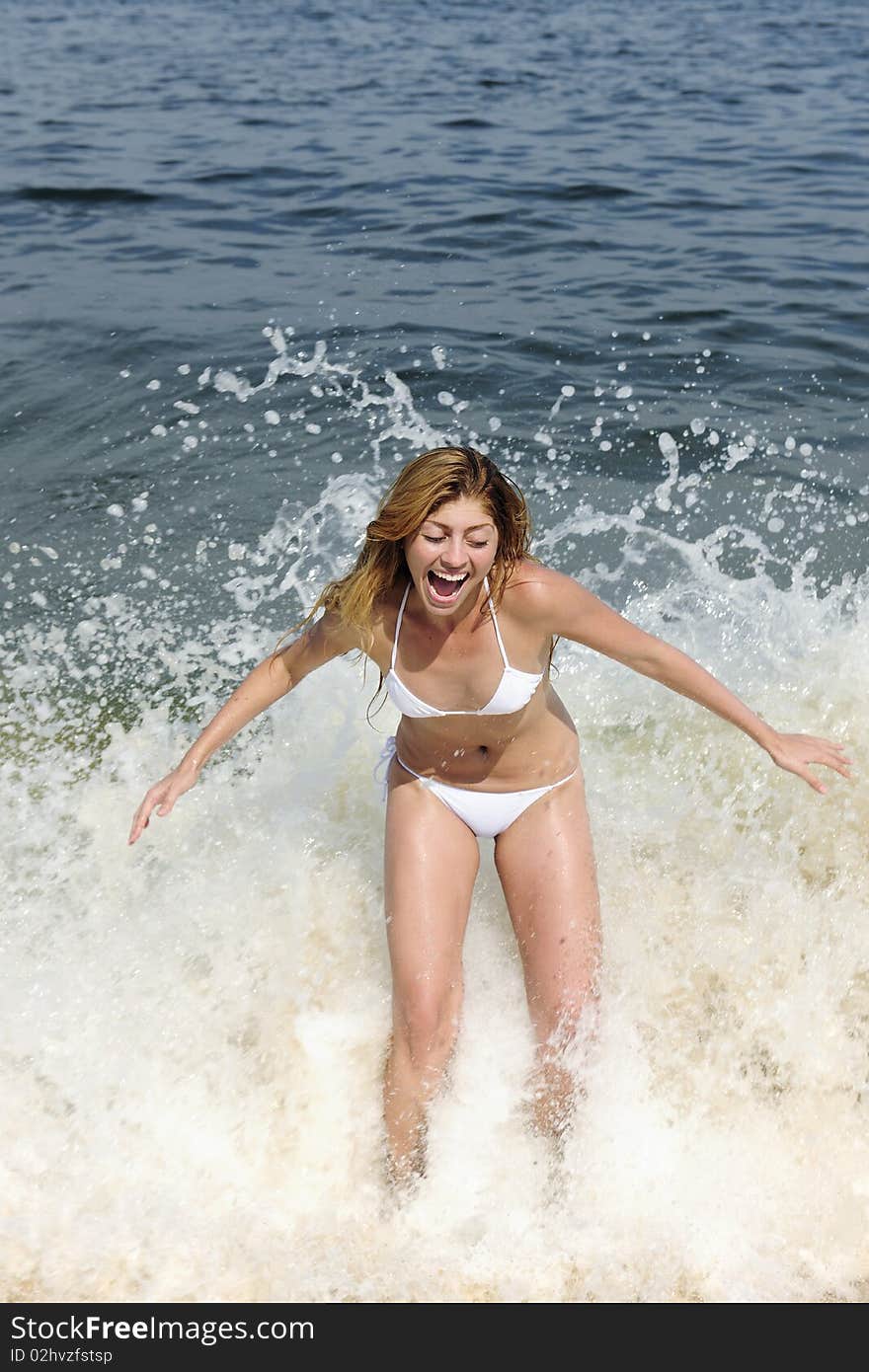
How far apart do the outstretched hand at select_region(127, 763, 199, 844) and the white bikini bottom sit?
0.82 meters

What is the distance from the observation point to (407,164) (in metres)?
14.2

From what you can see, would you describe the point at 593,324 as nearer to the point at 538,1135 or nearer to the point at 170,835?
the point at 170,835

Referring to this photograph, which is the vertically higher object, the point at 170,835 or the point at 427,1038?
the point at 427,1038

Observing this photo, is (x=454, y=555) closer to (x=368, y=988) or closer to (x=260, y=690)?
(x=260, y=690)

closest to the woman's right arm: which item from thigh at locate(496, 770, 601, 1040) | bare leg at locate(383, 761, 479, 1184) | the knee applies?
bare leg at locate(383, 761, 479, 1184)

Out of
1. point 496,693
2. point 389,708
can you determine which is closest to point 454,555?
point 496,693

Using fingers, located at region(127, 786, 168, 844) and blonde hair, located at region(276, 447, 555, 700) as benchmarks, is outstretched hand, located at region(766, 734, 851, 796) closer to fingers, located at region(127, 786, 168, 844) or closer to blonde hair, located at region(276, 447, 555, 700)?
blonde hair, located at region(276, 447, 555, 700)

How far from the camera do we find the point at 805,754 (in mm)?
4207

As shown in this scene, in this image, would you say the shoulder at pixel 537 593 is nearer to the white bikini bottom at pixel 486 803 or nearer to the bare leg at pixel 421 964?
the white bikini bottom at pixel 486 803

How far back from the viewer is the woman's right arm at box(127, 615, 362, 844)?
4.14 metres

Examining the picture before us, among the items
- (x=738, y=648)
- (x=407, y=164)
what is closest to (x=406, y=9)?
(x=407, y=164)

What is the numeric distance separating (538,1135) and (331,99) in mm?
16296

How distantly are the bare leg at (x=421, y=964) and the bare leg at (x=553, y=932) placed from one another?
0.64 ft

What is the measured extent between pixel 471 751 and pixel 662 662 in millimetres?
706
